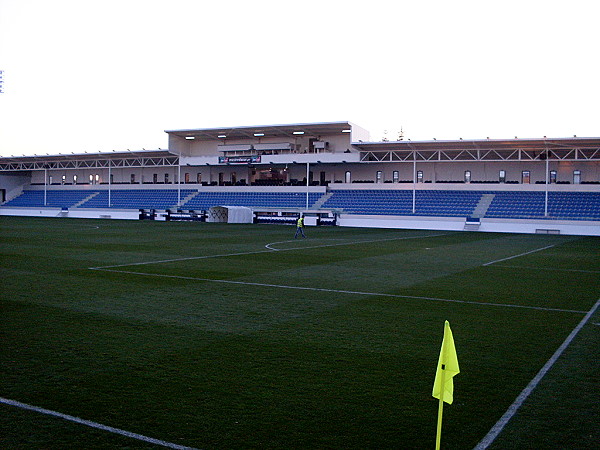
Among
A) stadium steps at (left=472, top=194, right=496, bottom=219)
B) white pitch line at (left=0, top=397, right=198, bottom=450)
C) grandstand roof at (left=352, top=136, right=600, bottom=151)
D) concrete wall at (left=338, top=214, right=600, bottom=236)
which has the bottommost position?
white pitch line at (left=0, top=397, right=198, bottom=450)

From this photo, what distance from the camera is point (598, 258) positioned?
2334 cm

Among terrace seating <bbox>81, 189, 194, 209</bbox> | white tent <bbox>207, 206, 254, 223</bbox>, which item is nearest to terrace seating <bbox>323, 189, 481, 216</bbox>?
white tent <bbox>207, 206, 254, 223</bbox>

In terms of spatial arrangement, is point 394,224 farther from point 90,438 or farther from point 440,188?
point 90,438

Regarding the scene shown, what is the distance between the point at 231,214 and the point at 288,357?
47.5m

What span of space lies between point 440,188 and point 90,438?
2189 inches

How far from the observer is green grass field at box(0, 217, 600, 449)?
520cm

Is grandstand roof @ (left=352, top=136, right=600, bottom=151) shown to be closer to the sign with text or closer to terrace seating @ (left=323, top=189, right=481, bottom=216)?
terrace seating @ (left=323, top=189, right=481, bottom=216)

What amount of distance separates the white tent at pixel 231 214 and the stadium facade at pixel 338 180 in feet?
5.83

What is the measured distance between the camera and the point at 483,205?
172 feet

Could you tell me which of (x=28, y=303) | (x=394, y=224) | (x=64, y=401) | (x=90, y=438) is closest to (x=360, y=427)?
(x=90, y=438)

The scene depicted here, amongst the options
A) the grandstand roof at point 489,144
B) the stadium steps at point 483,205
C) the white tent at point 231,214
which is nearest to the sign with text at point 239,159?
the white tent at point 231,214

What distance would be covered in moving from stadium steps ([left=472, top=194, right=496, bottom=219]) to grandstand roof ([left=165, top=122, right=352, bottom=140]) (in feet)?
50.3

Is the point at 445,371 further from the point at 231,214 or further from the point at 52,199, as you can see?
the point at 52,199

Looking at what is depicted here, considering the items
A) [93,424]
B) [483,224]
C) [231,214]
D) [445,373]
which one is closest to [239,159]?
[231,214]
